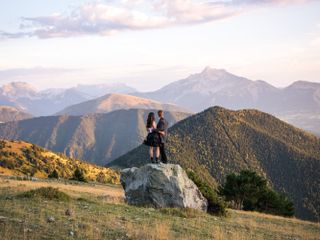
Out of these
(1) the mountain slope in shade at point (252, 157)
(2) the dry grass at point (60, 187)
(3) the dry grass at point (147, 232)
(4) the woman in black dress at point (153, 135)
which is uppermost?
(4) the woman in black dress at point (153, 135)

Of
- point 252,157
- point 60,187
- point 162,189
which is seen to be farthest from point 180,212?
point 252,157

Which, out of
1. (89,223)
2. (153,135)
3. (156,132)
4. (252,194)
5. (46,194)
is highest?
(156,132)

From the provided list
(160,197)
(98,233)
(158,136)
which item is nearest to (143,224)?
(98,233)

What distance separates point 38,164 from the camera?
10725 centimetres

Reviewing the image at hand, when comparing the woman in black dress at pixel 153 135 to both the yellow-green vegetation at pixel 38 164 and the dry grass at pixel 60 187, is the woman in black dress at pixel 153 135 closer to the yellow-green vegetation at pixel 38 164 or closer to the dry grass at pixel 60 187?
the dry grass at pixel 60 187

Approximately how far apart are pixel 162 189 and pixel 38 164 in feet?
300

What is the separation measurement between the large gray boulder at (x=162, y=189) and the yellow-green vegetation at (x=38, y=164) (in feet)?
238

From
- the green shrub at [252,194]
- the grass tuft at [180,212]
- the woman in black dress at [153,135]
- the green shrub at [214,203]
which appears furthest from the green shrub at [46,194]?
the green shrub at [252,194]

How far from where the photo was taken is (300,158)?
181250mm

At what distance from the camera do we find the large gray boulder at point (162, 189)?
21.9 meters

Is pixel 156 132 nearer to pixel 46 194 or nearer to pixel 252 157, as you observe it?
pixel 46 194

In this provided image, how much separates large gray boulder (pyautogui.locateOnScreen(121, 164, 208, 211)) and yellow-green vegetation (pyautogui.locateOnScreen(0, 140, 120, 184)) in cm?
7259

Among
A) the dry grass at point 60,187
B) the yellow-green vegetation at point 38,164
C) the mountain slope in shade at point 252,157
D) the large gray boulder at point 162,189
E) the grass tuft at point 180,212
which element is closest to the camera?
the grass tuft at point 180,212

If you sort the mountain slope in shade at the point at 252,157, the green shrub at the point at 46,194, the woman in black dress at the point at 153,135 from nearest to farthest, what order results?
the green shrub at the point at 46,194 → the woman in black dress at the point at 153,135 → the mountain slope in shade at the point at 252,157
